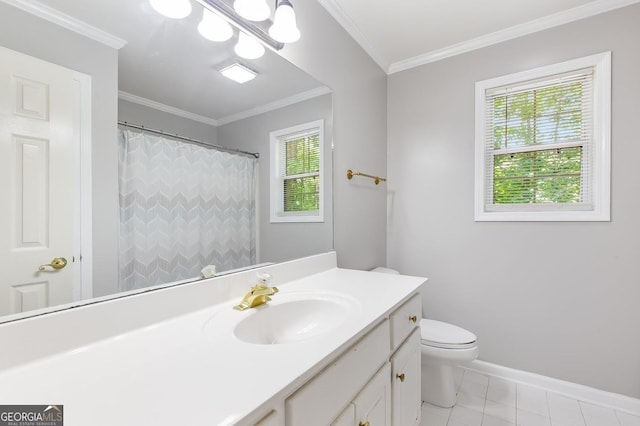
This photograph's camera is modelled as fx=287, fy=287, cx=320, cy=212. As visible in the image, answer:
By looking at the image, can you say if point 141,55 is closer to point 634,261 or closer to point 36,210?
point 36,210

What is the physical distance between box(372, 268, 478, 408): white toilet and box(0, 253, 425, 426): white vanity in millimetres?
510

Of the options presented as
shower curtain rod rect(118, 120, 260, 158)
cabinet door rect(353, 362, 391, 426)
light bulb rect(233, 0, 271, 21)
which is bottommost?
cabinet door rect(353, 362, 391, 426)

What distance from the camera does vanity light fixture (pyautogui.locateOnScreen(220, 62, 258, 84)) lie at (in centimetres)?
120

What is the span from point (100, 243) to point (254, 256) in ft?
1.91

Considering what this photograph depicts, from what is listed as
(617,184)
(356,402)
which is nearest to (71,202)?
(356,402)

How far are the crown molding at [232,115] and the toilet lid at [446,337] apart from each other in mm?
1541

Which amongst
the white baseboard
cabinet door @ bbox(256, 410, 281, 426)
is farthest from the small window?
the white baseboard

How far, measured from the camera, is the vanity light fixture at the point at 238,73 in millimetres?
1202

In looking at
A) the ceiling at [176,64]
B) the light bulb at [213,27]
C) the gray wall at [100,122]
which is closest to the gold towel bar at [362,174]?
the ceiling at [176,64]

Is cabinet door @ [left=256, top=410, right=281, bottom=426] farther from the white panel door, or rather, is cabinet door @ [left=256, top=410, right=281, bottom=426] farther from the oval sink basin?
the white panel door

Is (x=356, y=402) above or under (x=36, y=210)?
under

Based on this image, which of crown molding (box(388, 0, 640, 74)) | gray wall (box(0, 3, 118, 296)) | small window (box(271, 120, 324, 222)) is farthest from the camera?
crown molding (box(388, 0, 640, 74))

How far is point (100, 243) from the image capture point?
0.81m

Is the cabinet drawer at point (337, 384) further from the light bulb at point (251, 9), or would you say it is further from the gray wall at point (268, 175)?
the light bulb at point (251, 9)
